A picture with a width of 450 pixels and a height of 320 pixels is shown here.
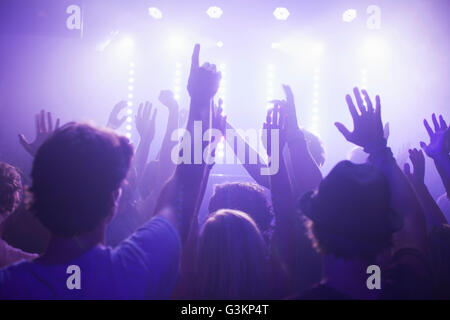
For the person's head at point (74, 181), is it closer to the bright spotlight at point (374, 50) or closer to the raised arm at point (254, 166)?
the raised arm at point (254, 166)

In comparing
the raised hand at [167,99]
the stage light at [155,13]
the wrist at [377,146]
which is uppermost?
the stage light at [155,13]

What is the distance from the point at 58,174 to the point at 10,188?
1.15 m

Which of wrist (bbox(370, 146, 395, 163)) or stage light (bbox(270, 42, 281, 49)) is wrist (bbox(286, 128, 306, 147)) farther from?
stage light (bbox(270, 42, 281, 49))

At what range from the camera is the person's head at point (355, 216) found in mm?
1091

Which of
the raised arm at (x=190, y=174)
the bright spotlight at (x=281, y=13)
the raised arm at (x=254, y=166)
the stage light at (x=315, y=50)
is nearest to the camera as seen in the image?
the raised arm at (x=190, y=174)

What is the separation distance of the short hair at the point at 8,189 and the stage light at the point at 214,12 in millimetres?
5161

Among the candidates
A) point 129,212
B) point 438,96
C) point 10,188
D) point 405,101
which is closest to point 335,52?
point 405,101

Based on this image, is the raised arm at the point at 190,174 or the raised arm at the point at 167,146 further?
the raised arm at the point at 167,146

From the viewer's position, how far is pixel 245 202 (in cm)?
185

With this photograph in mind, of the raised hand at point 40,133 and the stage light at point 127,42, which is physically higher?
the stage light at point 127,42

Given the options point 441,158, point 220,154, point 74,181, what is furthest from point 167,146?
point 220,154

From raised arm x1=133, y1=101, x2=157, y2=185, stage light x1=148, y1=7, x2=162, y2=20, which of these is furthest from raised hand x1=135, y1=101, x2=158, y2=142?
stage light x1=148, y1=7, x2=162, y2=20

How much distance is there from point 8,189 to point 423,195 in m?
2.62

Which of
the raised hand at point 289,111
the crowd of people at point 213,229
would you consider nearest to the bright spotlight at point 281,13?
the raised hand at point 289,111
